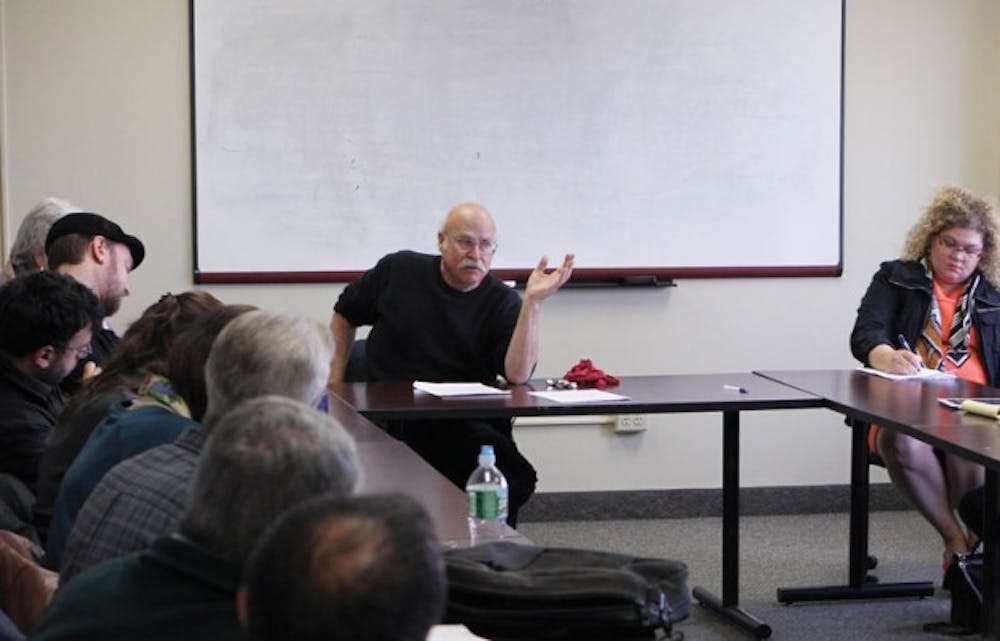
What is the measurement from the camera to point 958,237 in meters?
5.11

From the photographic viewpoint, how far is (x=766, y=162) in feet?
20.3

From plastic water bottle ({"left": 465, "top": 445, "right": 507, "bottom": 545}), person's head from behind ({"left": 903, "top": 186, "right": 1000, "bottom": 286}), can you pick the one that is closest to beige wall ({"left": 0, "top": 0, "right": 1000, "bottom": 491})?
person's head from behind ({"left": 903, "top": 186, "right": 1000, "bottom": 286})

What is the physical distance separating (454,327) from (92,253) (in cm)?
121

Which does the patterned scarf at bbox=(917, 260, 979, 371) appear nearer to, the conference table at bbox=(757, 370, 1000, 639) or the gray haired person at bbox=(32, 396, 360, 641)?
the conference table at bbox=(757, 370, 1000, 639)

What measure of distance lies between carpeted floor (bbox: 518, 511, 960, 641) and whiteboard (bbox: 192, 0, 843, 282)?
1097 mm

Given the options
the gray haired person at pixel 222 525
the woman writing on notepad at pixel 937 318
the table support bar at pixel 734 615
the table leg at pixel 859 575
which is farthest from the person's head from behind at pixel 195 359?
the woman writing on notepad at pixel 937 318

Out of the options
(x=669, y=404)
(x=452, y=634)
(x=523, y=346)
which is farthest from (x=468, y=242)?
(x=452, y=634)

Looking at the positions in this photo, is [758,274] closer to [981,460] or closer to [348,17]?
[348,17]

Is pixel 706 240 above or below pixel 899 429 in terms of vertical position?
above

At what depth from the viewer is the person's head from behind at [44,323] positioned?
353 centimetres

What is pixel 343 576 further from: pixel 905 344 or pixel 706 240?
pixel 706 240

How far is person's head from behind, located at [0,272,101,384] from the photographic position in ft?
11.6

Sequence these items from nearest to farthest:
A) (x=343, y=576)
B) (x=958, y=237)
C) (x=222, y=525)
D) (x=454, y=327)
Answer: (x=343, y=576) → (x=222, y=525) → (x=454, y=327) → (x=958, y=237)

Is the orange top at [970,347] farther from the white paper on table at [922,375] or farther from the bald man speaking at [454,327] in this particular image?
the bald man speaking at [454,327]
